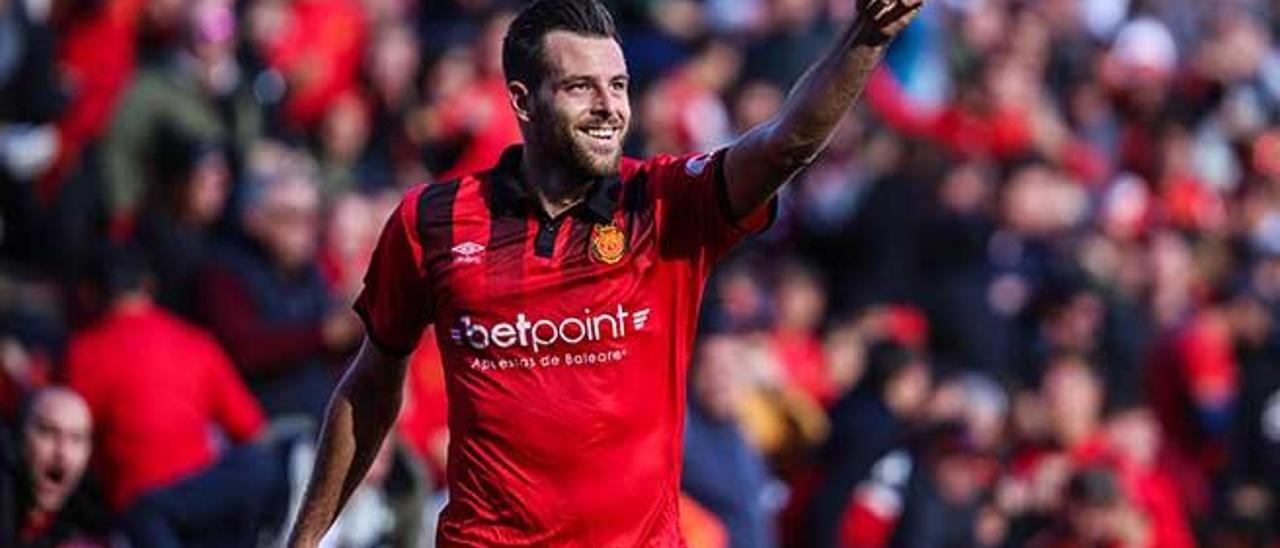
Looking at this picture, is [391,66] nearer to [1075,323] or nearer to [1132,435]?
[1075,323]

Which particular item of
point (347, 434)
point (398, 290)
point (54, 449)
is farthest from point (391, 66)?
point (398, 290)

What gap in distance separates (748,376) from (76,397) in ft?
11.6

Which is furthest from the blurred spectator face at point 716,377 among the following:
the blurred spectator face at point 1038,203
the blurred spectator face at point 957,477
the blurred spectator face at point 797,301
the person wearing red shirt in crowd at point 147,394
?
the blurred spectator face at point 1038,203

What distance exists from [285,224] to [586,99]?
5388mm

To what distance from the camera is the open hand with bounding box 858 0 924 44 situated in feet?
20.4

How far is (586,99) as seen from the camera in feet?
21.8

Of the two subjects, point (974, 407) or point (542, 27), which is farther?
point (974, 407)

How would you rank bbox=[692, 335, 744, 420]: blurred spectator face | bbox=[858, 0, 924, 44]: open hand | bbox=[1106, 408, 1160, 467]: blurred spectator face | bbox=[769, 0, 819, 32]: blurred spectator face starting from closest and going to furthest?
bbox=[858, 0, 924, 44]: open hand, bbox=[692, 335, 744, 420]: blurred spectator face, bbox=[1106, 408, 1160, 467]: blurred spectator face, bbox=[769, 0, 819, 32]: blurred spectator face

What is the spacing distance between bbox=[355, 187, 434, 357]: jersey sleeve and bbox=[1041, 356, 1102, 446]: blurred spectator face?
720cm

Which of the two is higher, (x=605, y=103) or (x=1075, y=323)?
(x=605, y=103)

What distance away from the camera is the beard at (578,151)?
21.8 ft

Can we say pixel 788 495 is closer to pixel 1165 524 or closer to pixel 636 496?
pixel 1165 524

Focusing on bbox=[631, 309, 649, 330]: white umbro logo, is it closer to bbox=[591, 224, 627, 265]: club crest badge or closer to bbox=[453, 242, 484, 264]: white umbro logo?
bbox=[591, 224, 627, 265]: club crest badge

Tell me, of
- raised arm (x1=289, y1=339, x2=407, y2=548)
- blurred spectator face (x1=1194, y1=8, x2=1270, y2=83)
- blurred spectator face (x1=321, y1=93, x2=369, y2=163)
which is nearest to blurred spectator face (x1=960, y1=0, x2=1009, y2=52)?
blurred spectator face (x1=1194, y1=8, x2=1270, y2=83)
